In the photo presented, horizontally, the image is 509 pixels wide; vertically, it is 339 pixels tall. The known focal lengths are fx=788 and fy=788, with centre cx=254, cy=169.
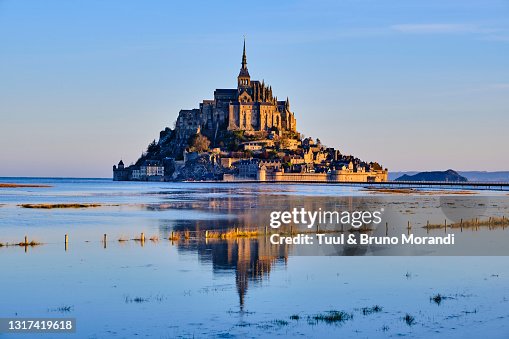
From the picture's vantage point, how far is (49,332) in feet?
69.5

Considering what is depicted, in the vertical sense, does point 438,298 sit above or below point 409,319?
above

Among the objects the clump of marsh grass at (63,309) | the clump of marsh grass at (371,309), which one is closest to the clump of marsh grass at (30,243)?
the clump of marsh grass at (63,309)

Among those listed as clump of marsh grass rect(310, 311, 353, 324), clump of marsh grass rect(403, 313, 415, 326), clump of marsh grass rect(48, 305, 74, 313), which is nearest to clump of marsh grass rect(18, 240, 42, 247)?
clump of marsh grass rect(48, 305, 74, 313)

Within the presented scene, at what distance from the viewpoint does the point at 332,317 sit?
75.5 feet

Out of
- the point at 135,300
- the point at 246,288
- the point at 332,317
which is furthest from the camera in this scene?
the point at 246,288

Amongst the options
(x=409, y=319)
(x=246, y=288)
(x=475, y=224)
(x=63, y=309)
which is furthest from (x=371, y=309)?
(x=475, y=224)

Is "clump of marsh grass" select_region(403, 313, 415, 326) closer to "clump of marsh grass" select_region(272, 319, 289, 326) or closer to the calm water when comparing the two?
the calm water

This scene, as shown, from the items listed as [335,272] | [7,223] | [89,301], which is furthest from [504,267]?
[7,223]

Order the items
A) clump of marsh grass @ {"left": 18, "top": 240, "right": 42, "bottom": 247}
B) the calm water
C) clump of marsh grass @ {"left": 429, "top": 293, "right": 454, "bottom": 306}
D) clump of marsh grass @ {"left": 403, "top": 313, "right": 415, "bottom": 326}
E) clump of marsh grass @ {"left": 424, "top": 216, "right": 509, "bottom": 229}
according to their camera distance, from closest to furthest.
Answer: the calm water, clump of marsh grass @ {"left": 403, "top": 313, "right": 415, "bottom": 326}, clump of marsh grass @ {"left": 429, "top": 293, "right": 454, "bottom": 306}, clump of marsh grass @ {"left": 18, "top": 240, "right": 42, "bottom": 247}, clump of marsh grass @ {"left": 424, "top": 216, "right": 509, "bottom": 229}

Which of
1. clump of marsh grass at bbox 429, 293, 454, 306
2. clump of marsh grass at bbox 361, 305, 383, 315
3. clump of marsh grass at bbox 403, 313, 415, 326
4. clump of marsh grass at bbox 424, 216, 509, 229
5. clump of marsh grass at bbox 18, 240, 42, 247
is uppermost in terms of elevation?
clump of marsh grass at bbox 424, 216, 509, 229

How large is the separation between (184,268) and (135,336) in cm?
1078

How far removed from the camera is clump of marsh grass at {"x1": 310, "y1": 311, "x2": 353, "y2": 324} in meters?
22.7

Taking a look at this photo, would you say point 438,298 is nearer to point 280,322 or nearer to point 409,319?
point 409,319

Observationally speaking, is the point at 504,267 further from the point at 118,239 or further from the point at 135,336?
the point at 118,239
